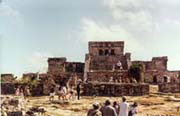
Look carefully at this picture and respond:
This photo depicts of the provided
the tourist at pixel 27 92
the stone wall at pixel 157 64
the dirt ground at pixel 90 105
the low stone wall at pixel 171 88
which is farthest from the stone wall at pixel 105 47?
the dirt ground at pixel 90 105

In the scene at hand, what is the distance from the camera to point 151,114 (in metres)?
30.1

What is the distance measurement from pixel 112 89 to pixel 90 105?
23.6ft

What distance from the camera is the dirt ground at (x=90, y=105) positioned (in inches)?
1209

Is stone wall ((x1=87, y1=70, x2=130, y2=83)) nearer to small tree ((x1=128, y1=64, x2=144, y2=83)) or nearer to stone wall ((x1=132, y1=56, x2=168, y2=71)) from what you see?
small tree ((x1=128, y1=64, x2=144, y2=83))

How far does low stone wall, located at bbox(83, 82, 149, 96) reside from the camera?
40.7 metres

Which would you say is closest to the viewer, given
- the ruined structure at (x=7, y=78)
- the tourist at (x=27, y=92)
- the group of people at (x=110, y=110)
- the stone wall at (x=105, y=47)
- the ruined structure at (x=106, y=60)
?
the group of people at (x=110, y=110)

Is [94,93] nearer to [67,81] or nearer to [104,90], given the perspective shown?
[104,90]

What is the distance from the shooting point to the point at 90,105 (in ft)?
111

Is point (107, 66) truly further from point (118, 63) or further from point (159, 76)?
point (159, 76)

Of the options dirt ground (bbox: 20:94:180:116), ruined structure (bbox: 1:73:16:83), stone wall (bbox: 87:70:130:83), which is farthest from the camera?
stone wall (bbox: 87:70:130:83)

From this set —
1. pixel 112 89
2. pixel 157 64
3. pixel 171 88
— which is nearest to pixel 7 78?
pixel 112 89

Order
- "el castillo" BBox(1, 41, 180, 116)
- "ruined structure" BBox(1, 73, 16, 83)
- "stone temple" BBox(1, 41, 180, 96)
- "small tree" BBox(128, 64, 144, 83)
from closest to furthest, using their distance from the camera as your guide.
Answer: "el castillo" BBox(1, 41, 180, 116)
"ruined structure" BBox(1, 73, 16, 83)
"stone temple" BBox(1, 41, 180, 96)
"small tree" BBox(128, 64, 144, 83)

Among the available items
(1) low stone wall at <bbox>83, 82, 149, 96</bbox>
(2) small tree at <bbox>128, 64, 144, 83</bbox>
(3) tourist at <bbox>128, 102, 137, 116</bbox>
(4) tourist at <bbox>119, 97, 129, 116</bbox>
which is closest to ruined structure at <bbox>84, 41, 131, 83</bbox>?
(2) small tree at <bbox>128, 64, 144, 83</bbox>

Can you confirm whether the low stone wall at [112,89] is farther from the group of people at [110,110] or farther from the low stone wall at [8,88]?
the group of people at [110,110]
